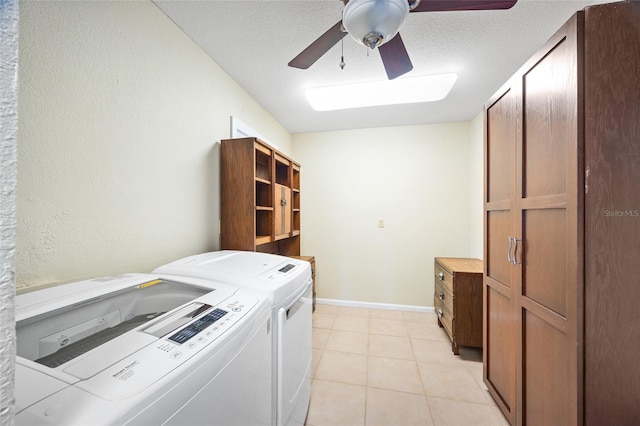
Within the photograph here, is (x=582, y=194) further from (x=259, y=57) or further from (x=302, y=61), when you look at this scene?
(x=259, y=57)

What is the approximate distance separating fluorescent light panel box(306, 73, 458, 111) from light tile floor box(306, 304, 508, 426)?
7.75 ft

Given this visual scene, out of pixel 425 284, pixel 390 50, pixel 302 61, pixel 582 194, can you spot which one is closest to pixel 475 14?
pixel 390 50

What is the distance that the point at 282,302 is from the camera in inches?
42.0

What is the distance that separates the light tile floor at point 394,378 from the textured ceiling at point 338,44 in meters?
2.35

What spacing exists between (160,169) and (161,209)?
0.74ft

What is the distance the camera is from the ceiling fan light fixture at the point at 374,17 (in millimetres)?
927

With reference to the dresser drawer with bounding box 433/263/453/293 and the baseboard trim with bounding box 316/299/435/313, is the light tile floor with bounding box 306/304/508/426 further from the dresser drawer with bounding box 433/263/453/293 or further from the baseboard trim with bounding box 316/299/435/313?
the dresser drawer with bounding box 433/263/453/293

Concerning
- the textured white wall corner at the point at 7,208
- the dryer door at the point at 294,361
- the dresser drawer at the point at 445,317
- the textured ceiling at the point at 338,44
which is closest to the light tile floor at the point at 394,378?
the dresser drawer at the point at 445,317

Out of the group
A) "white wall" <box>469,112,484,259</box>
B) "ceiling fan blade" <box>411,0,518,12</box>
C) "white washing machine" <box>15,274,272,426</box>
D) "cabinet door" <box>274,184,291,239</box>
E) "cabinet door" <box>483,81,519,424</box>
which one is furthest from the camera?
"white wall" <box>469,112,484,259</box>

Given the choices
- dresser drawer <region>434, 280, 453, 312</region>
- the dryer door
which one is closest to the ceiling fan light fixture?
the dryer door

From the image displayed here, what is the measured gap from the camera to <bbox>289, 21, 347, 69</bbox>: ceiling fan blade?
117 cm

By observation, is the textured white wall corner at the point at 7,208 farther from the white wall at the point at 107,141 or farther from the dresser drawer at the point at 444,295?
the dresser drawer at the point at 444,295

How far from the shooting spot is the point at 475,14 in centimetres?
137

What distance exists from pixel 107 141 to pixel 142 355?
1.04 metres
